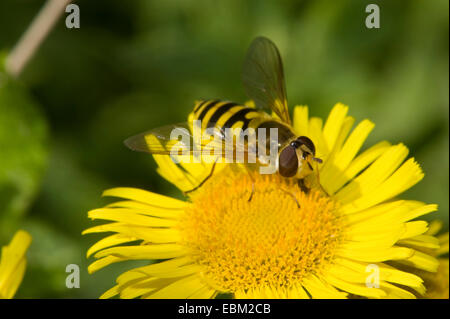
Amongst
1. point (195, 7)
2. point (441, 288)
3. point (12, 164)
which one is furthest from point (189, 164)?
point (195, 7)

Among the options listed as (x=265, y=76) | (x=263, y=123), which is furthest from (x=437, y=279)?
(x=265, y=76)

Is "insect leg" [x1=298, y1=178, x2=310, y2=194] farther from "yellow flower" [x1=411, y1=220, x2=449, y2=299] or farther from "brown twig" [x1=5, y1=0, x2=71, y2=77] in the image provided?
"brown twig" [x1=5, y1=0, x2=71, y2=77]

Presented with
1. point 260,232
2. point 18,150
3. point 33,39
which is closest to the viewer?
point 260,232

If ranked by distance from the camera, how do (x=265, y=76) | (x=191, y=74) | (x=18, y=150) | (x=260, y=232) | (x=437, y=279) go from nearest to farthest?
(x=260, y=232)
(x=437, y=279)
(x=265, y=76)
(x=18, y=150)
(x=191, y=74)

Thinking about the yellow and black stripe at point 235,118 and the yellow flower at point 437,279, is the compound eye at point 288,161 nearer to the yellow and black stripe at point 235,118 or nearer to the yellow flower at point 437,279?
the yellow and black stripe at point 235,118

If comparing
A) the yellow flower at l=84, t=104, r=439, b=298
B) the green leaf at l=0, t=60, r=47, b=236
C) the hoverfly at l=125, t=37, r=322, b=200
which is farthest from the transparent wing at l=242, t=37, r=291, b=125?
the green leaf at l=0, t=60, r=47, b=236

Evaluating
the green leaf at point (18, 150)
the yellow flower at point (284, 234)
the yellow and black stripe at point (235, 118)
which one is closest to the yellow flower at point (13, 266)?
the yellow flower at point (284, 234)

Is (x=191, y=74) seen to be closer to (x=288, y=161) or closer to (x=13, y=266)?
(x=288, y=161)

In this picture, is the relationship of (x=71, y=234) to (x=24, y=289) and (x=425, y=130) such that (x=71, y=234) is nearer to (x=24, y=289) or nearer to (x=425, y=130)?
(x=24, y=289)
